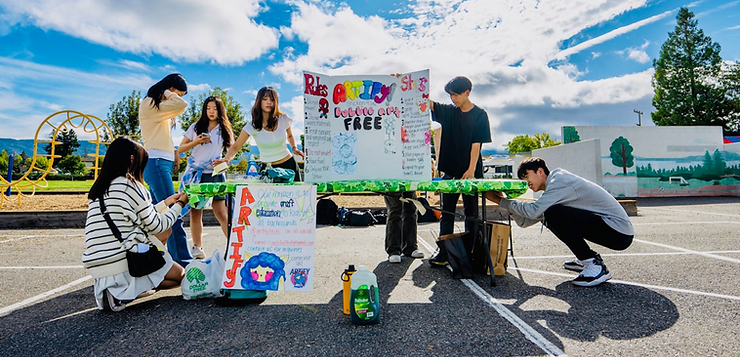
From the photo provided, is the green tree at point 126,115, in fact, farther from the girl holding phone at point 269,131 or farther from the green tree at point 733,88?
the green tree at point 733,88

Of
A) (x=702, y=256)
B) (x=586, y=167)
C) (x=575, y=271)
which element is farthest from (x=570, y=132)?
(x=575, y=271)

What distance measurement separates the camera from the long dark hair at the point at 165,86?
353 centimetres

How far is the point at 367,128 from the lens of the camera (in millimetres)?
3389

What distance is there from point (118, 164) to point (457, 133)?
3.04 m

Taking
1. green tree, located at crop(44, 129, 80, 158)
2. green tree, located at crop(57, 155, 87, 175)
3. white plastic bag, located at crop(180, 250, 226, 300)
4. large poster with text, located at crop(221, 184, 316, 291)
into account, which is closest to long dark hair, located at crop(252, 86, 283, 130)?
large poster with text, located at crop(221, 184, 316, 291)

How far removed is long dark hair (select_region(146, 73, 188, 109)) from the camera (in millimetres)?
3529

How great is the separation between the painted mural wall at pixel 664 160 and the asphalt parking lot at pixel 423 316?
11.5 metres

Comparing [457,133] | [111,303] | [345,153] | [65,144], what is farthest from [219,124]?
[65,144]

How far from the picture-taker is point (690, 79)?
30.0m

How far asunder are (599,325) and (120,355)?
2.91 meters

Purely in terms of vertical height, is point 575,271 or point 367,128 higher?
point 367,128

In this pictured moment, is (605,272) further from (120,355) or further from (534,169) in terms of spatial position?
(120,355)

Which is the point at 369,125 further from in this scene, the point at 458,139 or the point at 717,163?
the point at 717,163

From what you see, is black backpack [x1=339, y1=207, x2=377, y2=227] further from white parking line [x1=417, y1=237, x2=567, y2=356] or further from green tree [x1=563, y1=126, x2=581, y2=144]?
green tree [x1=563, y1=126, x2=581, y2=144]
